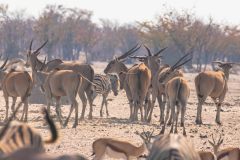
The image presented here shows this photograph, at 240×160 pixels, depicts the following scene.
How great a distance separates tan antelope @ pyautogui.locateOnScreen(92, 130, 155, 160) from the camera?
33.4 ft

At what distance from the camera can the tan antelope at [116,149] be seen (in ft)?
33.4

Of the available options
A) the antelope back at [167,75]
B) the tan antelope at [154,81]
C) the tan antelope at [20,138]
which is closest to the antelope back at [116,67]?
the tan antelope at [154,81]

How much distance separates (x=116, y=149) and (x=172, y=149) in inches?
177

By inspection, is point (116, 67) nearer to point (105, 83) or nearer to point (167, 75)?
point (105, 83)

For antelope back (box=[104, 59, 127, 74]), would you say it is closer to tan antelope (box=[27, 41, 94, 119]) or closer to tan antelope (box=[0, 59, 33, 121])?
tan antelope (box=[27, 41, 94, 119])

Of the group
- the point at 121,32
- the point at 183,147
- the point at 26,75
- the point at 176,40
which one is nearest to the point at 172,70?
the point at 26,75

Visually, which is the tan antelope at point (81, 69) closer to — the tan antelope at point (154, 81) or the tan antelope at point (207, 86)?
the tan antelope at point (154, 81)

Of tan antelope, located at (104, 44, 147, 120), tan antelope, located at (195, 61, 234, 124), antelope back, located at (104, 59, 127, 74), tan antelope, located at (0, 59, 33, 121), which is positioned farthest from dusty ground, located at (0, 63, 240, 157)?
antelope back, located at (104, 59, 127, 74)

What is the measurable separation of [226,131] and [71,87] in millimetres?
3663

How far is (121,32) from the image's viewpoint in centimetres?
8762

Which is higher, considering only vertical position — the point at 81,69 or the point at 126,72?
the point at 81,69

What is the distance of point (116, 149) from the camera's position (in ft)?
33.9

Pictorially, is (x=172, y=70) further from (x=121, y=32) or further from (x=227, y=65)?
(x=121, y=32)

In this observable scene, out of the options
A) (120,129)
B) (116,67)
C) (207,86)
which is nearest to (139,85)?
(207,86)
